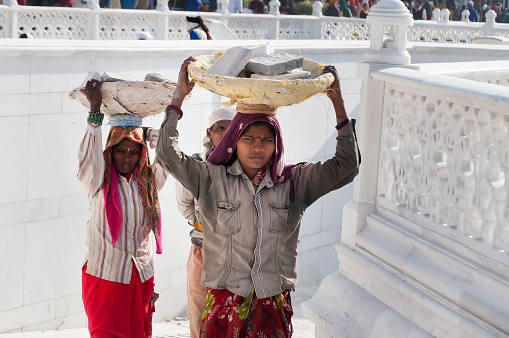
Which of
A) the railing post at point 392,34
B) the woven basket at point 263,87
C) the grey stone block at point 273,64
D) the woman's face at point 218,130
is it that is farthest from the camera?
the railing post at point 392,34

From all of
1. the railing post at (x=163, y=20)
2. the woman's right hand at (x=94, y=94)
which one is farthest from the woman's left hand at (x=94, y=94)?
the railing post at (x=163, y=20)

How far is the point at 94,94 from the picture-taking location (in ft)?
14.4

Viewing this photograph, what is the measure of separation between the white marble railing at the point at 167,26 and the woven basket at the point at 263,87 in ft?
31.9

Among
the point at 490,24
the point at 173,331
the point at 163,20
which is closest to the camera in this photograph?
the point at 173,331

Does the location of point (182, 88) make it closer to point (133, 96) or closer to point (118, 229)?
point (133, 96)

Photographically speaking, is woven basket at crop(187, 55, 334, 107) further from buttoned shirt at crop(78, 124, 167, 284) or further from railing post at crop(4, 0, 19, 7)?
railing post at crop(4, 0, 19, 7)

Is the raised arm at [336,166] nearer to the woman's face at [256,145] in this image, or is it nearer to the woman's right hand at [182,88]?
the woman's face at [256,145]

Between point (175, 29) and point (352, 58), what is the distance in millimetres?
6769

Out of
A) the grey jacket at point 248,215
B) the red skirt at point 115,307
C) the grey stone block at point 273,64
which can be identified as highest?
the grey stone block at point 273,64

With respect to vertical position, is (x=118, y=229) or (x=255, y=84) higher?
(x=255, y=84)

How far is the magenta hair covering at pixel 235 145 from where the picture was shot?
3.45 metres

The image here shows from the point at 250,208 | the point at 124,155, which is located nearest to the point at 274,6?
the point at 124,155

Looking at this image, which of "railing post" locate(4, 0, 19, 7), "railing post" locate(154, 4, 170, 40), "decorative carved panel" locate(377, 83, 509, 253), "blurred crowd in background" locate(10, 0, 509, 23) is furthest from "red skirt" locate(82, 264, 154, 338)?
"railing post" locate(154, 4, 170, 40)

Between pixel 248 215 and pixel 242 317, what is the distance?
425mm
